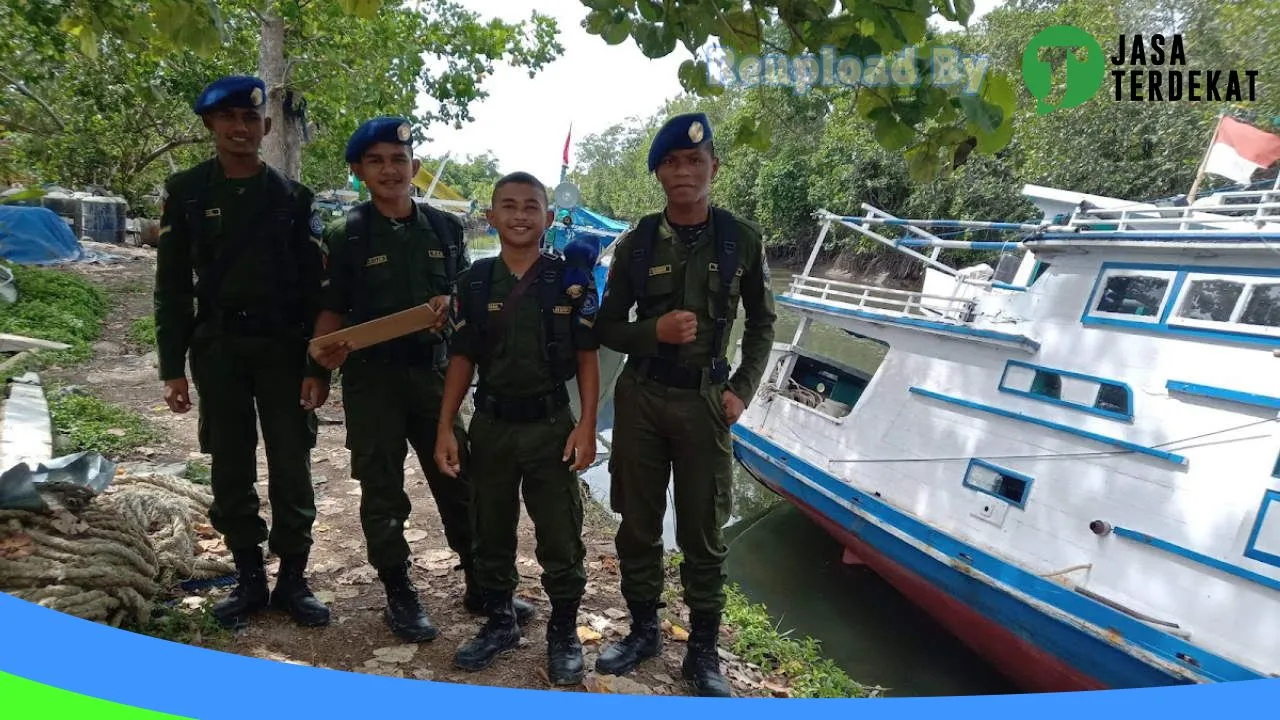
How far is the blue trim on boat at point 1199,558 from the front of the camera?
181 inches

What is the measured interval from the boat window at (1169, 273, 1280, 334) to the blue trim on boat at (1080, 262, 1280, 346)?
3 cm

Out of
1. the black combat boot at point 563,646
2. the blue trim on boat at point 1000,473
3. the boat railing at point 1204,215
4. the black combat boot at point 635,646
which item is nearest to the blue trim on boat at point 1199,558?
the blue trim on boat at point 1000,473

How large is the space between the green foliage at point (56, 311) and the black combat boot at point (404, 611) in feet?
22.0

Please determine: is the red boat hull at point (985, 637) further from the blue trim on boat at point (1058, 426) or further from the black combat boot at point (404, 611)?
the black combat boot at point (404, 611)

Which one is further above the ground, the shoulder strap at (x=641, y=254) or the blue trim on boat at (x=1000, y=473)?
the shoulder strap at (x=641, y=254)

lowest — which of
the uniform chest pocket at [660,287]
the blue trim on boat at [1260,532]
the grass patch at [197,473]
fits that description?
the grass patch at [197,473]

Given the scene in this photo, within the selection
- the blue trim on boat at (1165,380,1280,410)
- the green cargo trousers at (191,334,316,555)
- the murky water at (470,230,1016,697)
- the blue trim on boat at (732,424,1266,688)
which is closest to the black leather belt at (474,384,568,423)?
the green cargo trousers at (191,334,316,555)

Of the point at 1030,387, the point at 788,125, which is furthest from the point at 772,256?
the point at 788,125

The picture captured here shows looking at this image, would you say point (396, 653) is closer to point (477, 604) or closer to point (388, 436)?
point (477, 604)

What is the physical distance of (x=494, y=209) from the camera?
2695mm

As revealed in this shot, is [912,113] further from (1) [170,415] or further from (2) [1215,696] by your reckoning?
(1) [170,415]

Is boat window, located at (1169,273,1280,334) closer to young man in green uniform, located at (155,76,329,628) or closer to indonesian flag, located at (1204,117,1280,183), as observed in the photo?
indonesian flag, located at (1204,117,1280,183)

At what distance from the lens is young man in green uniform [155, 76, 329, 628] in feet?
9.20

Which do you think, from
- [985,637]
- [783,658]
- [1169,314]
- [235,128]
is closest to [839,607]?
[985,637]
